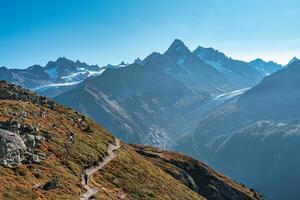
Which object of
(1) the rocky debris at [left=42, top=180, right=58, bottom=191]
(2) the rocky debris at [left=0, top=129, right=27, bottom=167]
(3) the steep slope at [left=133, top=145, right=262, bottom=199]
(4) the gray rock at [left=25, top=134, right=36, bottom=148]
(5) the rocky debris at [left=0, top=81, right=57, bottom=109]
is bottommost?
(1) the rocky debris at [left=42, top=180, right=58, bottom=191]

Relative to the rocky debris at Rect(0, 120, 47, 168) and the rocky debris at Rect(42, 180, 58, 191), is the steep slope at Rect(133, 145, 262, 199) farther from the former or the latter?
the rocky debris at Rect(42, 180, 58, 191)

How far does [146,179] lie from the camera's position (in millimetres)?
100062

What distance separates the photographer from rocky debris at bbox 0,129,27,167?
65.5m

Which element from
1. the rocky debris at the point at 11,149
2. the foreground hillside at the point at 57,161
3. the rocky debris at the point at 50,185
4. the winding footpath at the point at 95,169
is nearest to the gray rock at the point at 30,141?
the foreground hillside at the point at 57,161

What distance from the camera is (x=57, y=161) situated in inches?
3073

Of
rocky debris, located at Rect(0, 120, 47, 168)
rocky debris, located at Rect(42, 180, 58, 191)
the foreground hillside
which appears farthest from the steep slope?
rocky debris, located at Rect(42, 180, 58, 191)

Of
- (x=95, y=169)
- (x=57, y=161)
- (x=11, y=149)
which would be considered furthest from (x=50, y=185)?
(x=95, y=169)

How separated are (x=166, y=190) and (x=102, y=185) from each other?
74.6 ft

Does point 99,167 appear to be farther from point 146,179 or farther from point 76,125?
point 76,125

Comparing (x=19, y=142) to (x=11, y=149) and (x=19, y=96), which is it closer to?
(x=11, y=149)

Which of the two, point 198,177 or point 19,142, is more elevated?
point 198,177

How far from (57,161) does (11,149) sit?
38.5ft

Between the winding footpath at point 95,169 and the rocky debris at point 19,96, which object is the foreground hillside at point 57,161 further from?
the winding footpath at point 95,169

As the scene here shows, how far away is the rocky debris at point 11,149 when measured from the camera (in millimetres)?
65500
